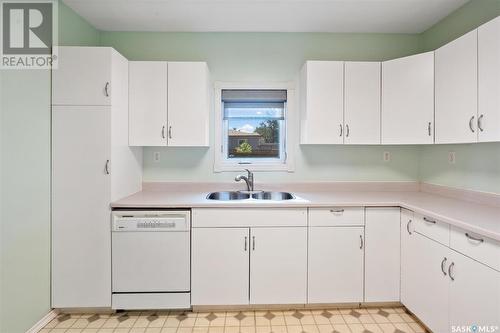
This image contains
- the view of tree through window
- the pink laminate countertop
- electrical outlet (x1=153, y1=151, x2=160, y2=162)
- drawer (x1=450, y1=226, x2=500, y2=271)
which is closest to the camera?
drawer (x1=450, y1=226, x2=500, y2=271)

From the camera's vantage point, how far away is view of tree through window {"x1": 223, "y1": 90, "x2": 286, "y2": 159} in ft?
9.66

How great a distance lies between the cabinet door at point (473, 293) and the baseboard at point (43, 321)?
2.79 meters

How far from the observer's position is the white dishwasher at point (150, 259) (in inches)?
86.1

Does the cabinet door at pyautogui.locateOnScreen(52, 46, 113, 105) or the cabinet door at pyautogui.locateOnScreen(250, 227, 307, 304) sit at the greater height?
the cabinet door at pyautogui.locateOnScreen(52, 46, 113, 105)

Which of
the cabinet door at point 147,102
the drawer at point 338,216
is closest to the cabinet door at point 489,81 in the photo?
the drawer at point 338,216

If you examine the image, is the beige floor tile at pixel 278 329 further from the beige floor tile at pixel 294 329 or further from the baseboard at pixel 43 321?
the baseboard at pixel 43 321

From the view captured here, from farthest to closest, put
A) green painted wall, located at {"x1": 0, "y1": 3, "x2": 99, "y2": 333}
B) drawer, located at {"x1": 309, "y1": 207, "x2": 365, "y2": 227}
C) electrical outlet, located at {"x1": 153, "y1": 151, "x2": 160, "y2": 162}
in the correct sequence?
electrical outlet, located at {"x1": 153, "y1": 151, "x2": 160, "y2": 162}
drawer, located at {"x1": 309, "y1": 207, "x2": 365, "y2": 227}
green painted wall, located at {"x1": 0, "y1": 3, "x2": 99, "y2": 333}

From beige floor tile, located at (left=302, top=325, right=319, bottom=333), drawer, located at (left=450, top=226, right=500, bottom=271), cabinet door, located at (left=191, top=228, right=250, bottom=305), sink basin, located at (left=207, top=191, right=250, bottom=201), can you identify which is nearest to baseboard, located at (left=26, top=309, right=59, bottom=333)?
cabinet door, located at (left=191, top=228, right=250, bottom=305)

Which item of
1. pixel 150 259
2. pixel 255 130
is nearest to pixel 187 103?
pixel 255 130

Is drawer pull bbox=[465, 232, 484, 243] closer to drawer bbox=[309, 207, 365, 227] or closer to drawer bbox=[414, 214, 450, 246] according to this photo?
drawer bbox=[414, 214, 450, 246]

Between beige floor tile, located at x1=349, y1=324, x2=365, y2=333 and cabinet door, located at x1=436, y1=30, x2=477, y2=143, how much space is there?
1.53 m

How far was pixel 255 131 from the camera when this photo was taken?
2.98 m

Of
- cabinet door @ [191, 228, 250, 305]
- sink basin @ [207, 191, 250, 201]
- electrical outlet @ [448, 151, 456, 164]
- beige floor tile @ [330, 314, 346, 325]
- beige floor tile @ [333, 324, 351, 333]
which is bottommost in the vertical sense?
beige floor tile @ [333, 324, 351, 333]

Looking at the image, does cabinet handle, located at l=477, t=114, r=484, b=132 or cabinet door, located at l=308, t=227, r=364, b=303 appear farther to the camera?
cabinet door, located at l=308, t=227, r=364, b=303
